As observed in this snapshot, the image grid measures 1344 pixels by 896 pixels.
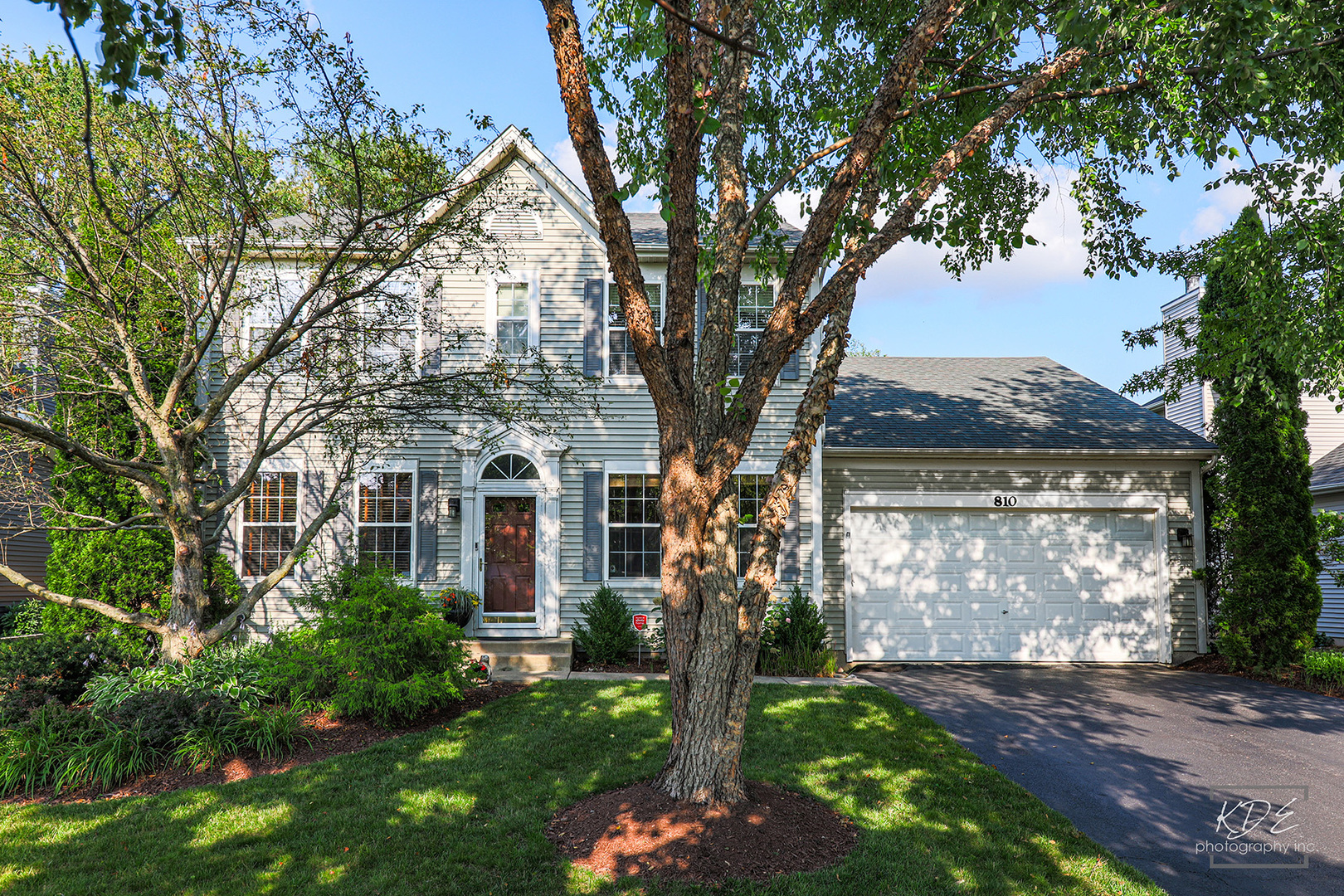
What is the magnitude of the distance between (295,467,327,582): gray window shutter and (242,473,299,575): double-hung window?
112mm

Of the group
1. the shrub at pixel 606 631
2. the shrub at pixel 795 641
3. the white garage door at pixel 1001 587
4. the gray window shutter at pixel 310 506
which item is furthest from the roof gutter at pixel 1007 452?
the gray window shutter at pixel 310 506

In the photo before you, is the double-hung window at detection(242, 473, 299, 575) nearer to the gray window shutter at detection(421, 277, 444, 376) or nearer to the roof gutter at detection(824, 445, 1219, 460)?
the gray window shutter at detection(421, 277, 444, 376)

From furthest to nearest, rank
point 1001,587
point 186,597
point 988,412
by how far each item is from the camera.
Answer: point 988,412
point 1001,587
point 186,597

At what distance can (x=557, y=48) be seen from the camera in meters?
3.96

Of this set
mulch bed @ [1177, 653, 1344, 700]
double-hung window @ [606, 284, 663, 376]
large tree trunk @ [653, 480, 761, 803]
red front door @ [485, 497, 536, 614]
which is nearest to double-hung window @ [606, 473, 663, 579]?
red front door @ [485, 497, 536, 614]

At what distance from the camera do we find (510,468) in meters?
9.79

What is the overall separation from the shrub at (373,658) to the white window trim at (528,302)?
164 inches

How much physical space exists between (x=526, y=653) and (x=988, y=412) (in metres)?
8.00

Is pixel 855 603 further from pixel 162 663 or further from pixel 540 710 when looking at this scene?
pixel 162 663

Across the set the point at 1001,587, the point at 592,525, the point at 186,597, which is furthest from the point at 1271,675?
the point at 186,597

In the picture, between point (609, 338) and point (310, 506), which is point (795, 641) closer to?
point (609, 338)

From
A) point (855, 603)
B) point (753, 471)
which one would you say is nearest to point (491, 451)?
point (753, 471)

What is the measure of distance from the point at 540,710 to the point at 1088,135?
25.2 feet

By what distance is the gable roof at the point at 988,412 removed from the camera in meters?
10.0
